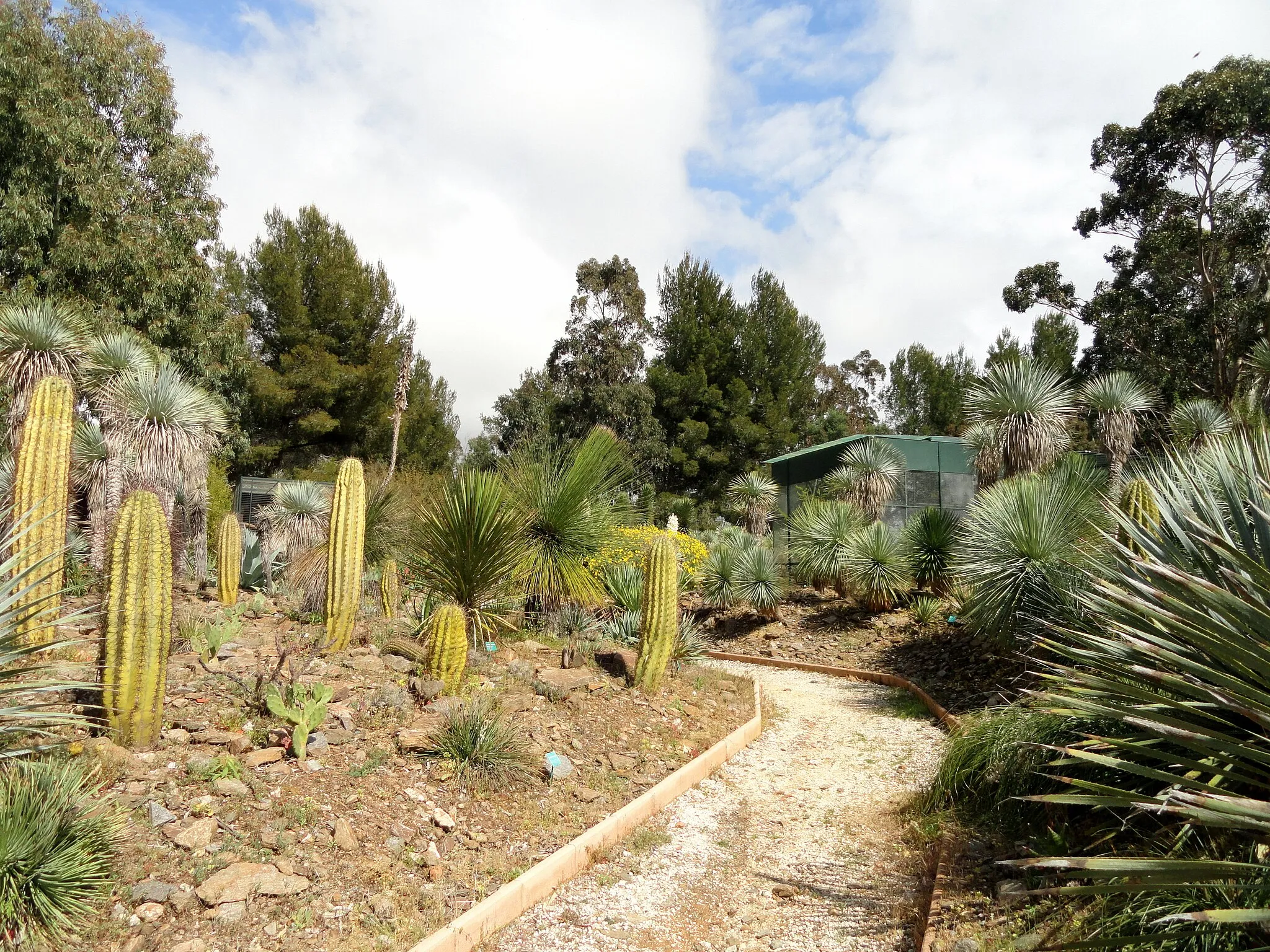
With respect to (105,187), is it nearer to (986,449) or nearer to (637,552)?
(637,552)

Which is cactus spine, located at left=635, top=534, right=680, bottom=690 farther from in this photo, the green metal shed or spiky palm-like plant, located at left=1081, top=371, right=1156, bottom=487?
the green metal shed

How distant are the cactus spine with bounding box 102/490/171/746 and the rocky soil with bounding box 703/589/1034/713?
6.64m

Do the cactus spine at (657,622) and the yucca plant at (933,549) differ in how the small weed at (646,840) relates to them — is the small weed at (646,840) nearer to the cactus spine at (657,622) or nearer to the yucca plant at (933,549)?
the cactus spine at (657,622)

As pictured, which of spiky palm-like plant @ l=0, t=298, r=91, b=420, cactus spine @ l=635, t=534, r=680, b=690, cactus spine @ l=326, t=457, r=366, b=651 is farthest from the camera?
spiky palm-like plant @ l=0, t=298, r=91, b=420

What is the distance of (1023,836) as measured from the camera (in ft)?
14.2

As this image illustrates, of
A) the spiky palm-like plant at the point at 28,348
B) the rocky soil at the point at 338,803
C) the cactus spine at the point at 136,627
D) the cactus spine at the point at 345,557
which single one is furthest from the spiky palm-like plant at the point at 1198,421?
the spiky palm-like plant at the point at 28,348

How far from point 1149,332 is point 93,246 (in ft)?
79.5

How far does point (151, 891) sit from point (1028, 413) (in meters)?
11.9

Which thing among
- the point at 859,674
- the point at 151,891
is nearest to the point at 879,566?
the point at 859,674

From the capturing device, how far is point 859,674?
1134 cm

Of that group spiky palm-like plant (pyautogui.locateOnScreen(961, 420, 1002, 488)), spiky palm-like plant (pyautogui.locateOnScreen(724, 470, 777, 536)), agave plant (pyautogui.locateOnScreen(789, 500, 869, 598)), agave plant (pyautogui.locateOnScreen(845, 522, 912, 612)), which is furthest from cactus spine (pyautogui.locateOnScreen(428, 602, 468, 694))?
spiky palm-like plant (pyautogui.locateOnScreen(724, 470, 777, 536))

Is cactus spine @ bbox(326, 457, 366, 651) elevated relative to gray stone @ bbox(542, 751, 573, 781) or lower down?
elevated

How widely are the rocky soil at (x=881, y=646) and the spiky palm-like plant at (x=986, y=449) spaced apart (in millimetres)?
2552

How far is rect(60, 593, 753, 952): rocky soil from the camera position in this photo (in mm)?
3377
